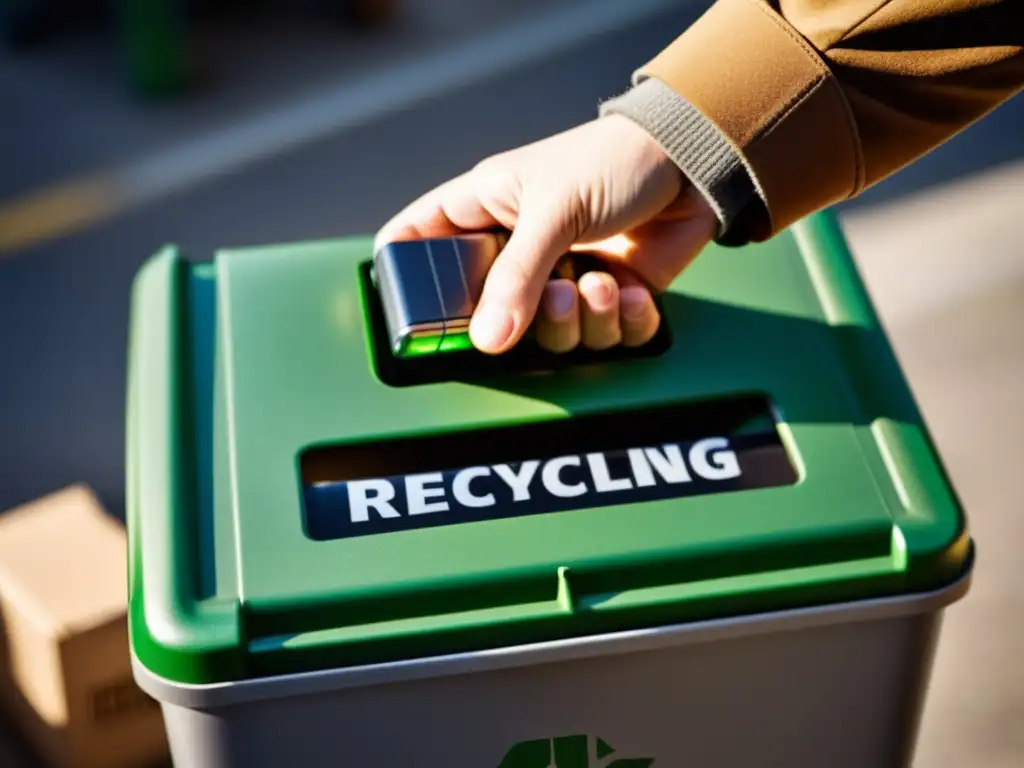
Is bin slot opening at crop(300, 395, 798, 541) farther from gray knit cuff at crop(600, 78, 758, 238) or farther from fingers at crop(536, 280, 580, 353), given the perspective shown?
gray knit cuff at crop(600, 78, 758, 238)

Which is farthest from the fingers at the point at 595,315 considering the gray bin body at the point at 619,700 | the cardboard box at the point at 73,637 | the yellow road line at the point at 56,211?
the yellow road line at the point at 56,211

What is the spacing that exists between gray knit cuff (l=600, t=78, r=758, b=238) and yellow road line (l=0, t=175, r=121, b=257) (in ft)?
6.81

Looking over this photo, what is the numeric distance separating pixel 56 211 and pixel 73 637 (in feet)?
5.22

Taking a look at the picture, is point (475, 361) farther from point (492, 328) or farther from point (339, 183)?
point (339, 183)

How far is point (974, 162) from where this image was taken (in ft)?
10.6

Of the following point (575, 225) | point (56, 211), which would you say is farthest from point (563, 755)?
point (56, 211)

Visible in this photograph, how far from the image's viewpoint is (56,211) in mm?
3059

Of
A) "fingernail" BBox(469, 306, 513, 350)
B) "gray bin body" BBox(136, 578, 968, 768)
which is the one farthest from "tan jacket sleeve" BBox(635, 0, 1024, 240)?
"gray bin body" BBox(136, 578, 968, 768)

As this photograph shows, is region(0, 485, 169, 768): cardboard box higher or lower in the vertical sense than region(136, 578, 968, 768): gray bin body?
lower

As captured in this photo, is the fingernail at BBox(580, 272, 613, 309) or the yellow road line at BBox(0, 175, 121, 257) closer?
the fingernail at BBox(580, 272, 613, 309)

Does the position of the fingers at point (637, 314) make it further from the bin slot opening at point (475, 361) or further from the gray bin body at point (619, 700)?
the gray bin body at point (619, 700)

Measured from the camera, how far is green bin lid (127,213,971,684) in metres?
1.07

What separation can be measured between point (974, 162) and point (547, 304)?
232 centimetres

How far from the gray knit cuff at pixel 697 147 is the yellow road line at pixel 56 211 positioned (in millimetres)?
2077
